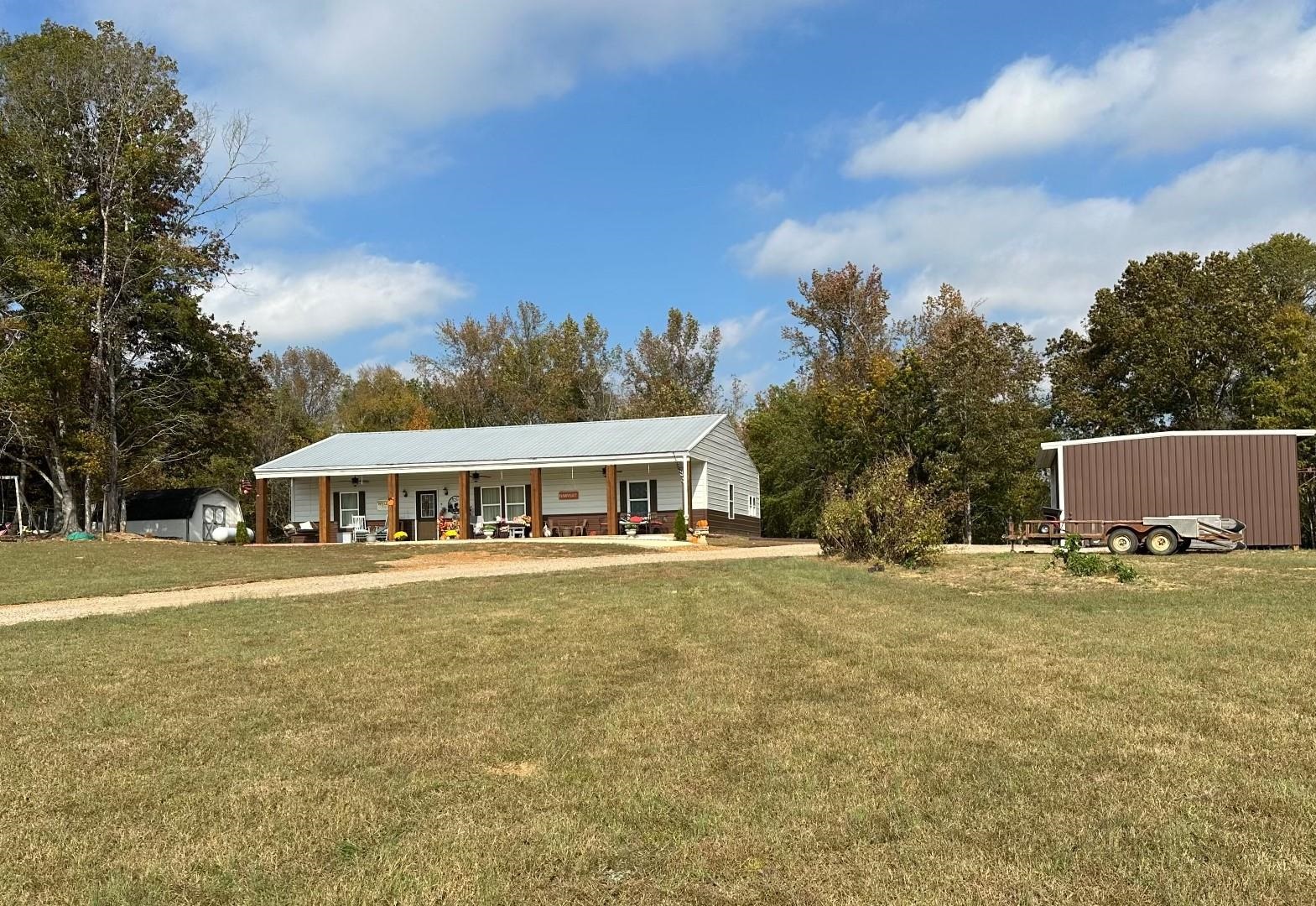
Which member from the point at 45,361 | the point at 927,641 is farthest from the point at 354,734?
the point at 45,361

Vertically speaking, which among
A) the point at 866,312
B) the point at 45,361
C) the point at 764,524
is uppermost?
the point at 866,312

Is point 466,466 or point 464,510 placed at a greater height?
point 466,466

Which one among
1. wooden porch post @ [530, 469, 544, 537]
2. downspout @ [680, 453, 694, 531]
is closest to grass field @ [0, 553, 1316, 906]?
downspout @ [680, 453, 694, 531]

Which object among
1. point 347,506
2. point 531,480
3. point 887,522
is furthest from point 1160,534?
point 347,506

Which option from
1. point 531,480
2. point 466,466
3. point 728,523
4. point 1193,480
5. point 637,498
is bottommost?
point 728,523

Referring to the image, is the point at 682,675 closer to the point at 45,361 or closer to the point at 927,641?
the point at 927,641

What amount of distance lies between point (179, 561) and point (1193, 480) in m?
22.5

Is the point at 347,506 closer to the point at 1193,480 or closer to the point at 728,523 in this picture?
the point at 728,523

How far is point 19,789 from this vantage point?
460 centimetres

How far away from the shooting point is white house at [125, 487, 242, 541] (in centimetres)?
3697

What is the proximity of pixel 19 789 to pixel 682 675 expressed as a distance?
4.03 metres

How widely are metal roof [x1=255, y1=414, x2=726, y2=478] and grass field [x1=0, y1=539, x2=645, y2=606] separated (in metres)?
5.13

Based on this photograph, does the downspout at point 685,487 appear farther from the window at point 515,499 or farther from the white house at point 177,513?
the white house at point 177,513

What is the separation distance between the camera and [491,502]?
33.1 m
